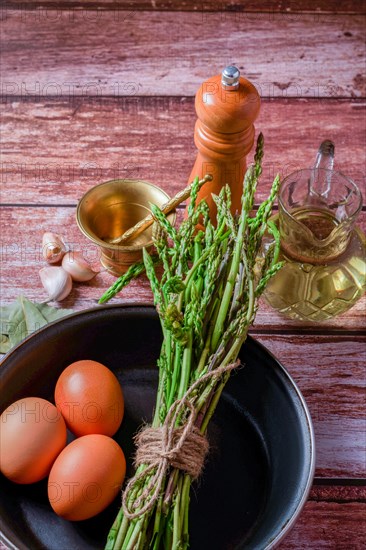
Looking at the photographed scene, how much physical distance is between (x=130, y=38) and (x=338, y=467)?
2.93 ft

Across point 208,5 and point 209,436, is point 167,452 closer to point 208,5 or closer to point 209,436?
point 209,436

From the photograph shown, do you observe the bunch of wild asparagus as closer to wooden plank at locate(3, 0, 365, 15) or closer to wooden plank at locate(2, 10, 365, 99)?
wooden plank at locate(2, 10, 365, 99)

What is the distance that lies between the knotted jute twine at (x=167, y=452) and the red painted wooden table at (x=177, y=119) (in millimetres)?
174

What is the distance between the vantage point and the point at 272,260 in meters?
0.88

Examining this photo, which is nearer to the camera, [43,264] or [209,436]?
[209,436]

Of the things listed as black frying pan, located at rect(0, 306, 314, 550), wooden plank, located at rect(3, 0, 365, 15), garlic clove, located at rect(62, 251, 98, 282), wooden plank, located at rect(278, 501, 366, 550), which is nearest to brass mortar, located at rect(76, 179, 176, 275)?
garlic clove, located at rect(62, 251, 98, 282)

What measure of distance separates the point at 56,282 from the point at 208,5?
718 mm

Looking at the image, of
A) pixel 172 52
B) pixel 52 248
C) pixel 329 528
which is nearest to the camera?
pixel 329 528

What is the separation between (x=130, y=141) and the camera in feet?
3.95

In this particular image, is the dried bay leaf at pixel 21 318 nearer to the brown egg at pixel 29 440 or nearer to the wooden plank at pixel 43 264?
the wooden plank at pixel 43 264

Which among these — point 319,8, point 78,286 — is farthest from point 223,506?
point 319,8

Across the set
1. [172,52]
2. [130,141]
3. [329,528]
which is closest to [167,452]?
[329,528]

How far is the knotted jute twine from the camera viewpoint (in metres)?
0.73

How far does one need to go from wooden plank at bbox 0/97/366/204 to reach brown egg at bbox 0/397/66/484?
44 cm
